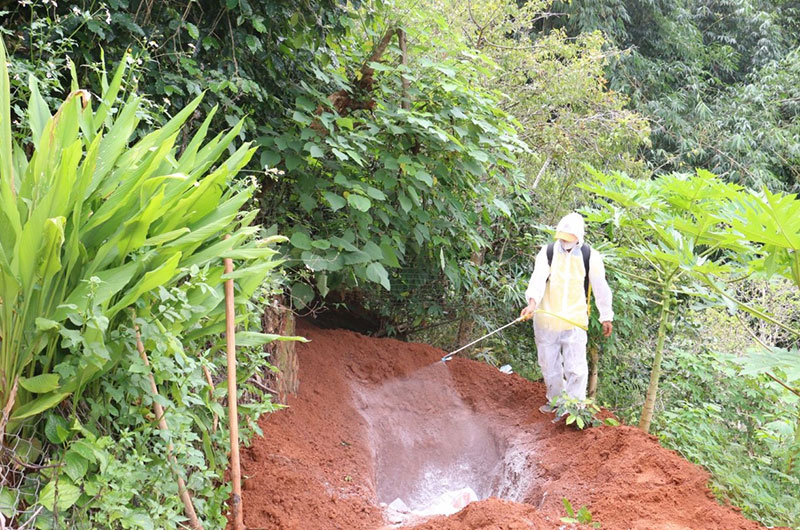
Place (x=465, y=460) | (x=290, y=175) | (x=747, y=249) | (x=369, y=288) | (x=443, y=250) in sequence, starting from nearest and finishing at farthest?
(x=747, y=249), (x=290, y=175), (x=465, y=460), (x=443, y=250), (x=369, y=288)

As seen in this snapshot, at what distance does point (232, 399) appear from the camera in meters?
2.81

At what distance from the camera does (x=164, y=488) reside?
2432mm

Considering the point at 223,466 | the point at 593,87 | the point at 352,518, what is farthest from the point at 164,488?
the point at 593,87

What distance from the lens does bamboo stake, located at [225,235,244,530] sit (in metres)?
2.75

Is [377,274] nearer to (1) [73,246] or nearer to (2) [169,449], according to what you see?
(2) [169,449]

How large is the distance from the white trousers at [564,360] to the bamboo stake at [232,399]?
294cm

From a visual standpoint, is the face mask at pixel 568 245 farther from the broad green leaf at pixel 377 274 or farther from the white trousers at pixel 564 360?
the broad green leaf at pixel 377 274

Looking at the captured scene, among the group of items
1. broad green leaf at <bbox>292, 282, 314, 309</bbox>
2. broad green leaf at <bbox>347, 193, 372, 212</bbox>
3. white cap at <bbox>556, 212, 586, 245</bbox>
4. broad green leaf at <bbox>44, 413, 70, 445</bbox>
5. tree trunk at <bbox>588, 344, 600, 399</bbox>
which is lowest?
tree trunk at <bbox>588, 344, 600, 399</bbox>

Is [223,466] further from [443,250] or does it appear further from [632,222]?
[443,250]

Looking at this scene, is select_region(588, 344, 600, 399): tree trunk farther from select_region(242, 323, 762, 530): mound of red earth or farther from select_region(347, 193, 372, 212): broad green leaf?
select_region(347, 193, 372, 212): broad green leaf

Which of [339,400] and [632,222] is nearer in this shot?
[632,222]

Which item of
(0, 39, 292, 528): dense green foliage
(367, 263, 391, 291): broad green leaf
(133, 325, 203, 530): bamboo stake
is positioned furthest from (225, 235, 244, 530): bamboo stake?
(367, 263, 391, 291): broad green leaf

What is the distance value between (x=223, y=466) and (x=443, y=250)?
3399 mm

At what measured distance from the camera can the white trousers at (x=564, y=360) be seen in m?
5.20
